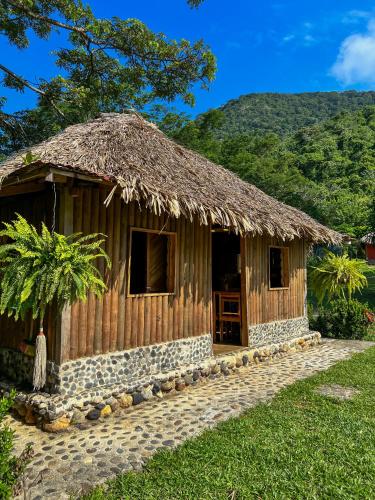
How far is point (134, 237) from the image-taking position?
6.24 m

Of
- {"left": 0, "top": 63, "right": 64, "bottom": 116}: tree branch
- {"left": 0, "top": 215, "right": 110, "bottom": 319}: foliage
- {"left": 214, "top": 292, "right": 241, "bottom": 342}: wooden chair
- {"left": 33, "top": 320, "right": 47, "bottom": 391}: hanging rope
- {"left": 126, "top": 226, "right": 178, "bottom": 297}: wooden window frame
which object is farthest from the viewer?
{"left": 0, "top": 63, "right": 64, "bottom": 116}: tree branch

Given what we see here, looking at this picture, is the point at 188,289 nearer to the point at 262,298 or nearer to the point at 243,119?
the point at 262,298

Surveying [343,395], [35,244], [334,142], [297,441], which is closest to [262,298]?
[343,395]

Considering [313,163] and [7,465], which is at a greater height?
[313,163]

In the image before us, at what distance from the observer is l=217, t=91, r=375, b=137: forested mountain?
53.8 m

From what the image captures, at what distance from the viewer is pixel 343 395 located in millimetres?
5715

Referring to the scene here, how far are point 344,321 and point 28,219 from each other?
28.9 ft

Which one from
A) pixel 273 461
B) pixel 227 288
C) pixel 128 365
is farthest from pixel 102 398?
pixel 227 288

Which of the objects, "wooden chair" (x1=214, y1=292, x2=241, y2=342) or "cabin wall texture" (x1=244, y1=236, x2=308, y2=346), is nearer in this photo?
"cabin wall texture" (x1=244, y1=236, x2=308, y2=346)

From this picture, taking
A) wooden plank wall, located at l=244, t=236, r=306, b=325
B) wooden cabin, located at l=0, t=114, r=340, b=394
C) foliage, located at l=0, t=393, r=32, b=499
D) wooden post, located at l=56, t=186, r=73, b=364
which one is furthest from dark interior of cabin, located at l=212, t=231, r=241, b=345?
foliage, located at l=0, t=393, r=32, b=499

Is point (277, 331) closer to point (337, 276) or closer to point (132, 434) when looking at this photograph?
point (337, 276)

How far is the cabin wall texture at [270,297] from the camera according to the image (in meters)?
8.19

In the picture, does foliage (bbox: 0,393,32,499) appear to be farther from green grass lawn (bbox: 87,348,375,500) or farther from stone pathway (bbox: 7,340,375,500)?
stone pathway (bbox: 7,340,375,500)

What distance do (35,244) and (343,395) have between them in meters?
4.72
